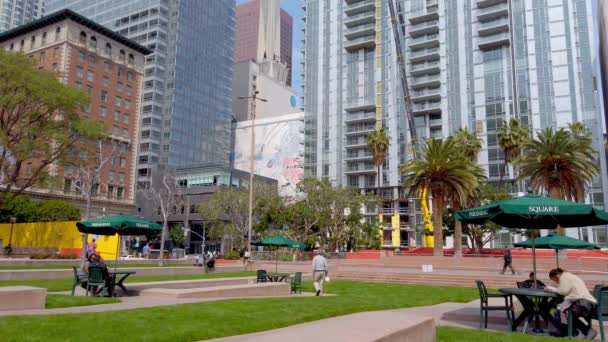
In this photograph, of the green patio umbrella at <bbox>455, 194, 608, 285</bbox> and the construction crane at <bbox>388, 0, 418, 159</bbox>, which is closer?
the green patio umbrella at <bbox>455, 194, 608, 285</bbox>

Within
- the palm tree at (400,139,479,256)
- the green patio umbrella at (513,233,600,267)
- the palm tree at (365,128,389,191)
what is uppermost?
the palm tree at (365,128,389,191)

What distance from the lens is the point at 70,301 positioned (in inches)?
521

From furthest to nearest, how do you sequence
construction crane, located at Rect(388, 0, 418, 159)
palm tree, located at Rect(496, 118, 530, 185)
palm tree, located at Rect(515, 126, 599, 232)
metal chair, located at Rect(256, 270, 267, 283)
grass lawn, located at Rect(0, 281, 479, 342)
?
1. construction crane, located at Rect(388, 0, 418, 159)
2. palm tree, located at Rect(496, 118, 530, 185)
3. palm tree, located at Rect(515, 126, 599, 232)
4. metal chair, located at Rect(256, 270, 267, 283)
5. grass lawn, located at Rect(0, 281, 479, 342)

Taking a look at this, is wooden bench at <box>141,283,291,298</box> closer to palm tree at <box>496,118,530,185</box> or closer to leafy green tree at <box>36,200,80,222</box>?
palm tree at <box>496,118,530,185</box>

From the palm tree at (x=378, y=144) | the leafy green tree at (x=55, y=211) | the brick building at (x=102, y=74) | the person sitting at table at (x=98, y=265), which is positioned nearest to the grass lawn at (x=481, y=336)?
the person sitting at table at (x=98, y=265)

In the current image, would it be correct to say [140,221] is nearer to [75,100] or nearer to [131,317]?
[131,317]

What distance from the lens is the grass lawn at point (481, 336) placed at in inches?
363

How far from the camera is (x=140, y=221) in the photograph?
19188mm

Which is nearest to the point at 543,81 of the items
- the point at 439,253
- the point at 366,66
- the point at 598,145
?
the point at 598,145

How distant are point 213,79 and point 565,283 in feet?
419

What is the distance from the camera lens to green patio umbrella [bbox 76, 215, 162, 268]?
18.5 metres

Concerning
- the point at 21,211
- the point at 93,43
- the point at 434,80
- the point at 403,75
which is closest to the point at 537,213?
the point at 21,211

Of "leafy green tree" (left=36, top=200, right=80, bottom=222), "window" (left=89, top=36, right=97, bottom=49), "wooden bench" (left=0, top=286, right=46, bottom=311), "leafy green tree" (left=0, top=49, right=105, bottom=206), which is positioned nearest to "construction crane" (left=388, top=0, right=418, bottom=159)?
"window" (left=89, top=36, right=97, bottom=49)

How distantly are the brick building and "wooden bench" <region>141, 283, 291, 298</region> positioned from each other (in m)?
63.9
